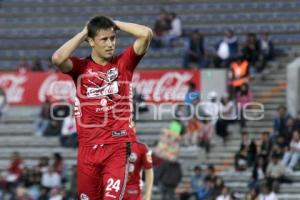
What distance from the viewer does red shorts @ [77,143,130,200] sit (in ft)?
38.8

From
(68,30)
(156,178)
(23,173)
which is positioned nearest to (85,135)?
(156,178)

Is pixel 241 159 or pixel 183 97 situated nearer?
pixel 241 159

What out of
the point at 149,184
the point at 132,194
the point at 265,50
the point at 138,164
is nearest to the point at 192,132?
the point at 265,50

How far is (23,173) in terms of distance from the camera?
1022 inches

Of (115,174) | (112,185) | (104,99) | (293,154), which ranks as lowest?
(293,154)

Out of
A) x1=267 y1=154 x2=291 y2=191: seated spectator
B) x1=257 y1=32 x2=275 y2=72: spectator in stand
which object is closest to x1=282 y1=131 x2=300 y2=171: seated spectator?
x1=267 y1=154 x2=291 y2=191: seated spectator

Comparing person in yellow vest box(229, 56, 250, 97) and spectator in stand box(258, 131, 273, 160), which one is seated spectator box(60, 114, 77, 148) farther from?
spectator in stand box(258, 131, 273, 160)

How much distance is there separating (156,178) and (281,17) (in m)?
8.47

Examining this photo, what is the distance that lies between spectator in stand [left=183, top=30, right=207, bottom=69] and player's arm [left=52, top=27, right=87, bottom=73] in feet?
56.7

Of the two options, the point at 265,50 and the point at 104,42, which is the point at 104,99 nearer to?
the point at 104,42

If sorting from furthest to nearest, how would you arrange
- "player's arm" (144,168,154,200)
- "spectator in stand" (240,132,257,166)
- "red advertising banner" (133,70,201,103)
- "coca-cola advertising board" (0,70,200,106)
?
"coca-cola advertising board" (0,70,200,106) → "red advertising banner" (133,70,201,103) → "spectator in stand" (240,132,257,166) → "player's arm" (144,168,154,200)

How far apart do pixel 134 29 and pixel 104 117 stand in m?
1.03

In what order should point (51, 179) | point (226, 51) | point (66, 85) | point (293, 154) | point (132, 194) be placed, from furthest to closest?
point (66, 85) → point (226, 51) → point (51, 179) → point (293, 154) → point (132, 194)

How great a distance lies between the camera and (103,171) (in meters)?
11.9
